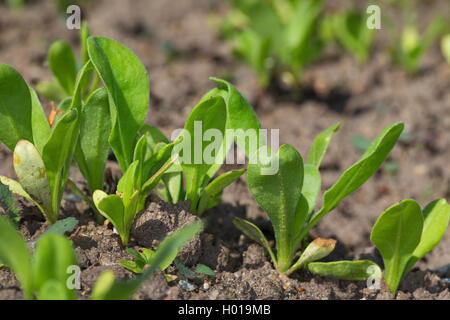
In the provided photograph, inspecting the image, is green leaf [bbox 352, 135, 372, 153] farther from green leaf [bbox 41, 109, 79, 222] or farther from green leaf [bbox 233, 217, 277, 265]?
green leaf [bbox 41, 109, 79, 222]

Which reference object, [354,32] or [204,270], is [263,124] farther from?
Answer: [204,270]

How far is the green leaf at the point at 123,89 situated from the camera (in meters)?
1.43

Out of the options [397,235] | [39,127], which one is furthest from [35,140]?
[397,235]

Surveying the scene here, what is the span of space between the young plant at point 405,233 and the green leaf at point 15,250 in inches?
32.2

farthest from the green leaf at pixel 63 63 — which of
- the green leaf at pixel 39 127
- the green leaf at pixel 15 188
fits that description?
the green leaf at pixel 15 188

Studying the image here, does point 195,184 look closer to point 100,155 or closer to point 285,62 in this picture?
point 100,155

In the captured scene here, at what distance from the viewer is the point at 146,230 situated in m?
1.47

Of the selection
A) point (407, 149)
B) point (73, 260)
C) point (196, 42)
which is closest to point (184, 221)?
point (73, 260)

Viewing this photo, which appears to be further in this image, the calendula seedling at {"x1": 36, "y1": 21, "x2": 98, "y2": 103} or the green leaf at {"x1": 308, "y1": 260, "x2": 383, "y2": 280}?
the calendula seedling at {"x1": 36, "y1": 21, "x2": 98, "y2": 103}

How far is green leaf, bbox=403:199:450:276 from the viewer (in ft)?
4.73

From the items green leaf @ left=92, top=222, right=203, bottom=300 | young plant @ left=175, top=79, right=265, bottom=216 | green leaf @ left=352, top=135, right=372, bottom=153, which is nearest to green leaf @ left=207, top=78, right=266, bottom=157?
young plant @ left=175, top=79, right=265, bottom=216

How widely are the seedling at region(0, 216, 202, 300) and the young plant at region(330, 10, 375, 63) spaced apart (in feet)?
6.51

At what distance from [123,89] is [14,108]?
29 cm
